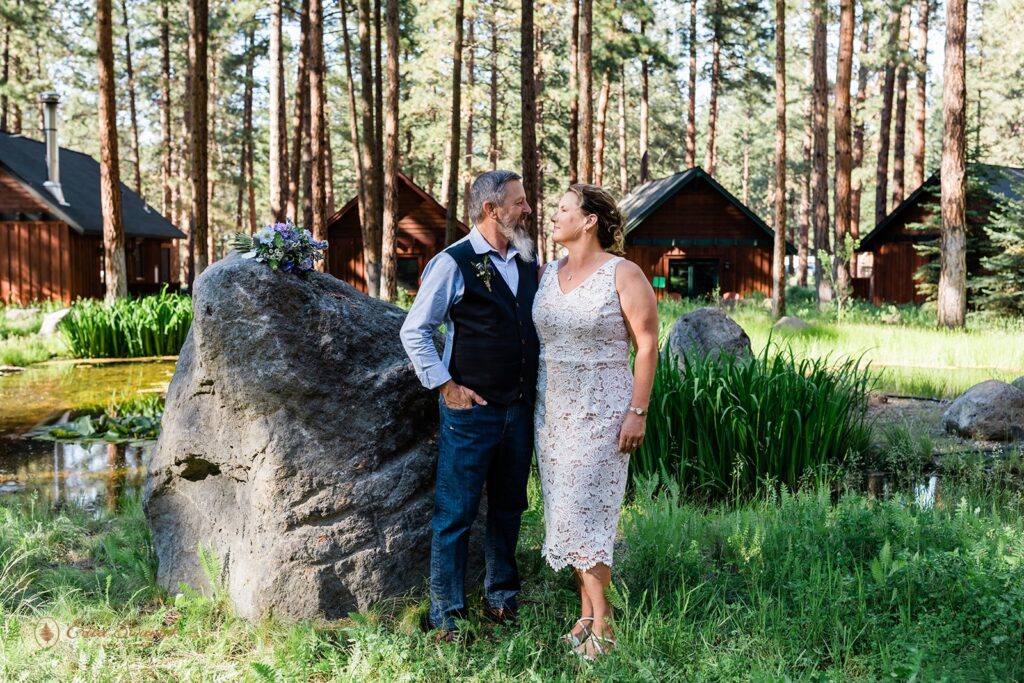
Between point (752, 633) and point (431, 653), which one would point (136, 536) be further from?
point (752, 633)

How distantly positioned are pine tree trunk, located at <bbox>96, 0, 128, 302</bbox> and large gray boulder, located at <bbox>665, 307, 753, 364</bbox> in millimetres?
11938

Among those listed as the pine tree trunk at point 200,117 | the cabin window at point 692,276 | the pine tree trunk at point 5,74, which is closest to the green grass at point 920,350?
Answer: the pine tree trunk at point 200,117

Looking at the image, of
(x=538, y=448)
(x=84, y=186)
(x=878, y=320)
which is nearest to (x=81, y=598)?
(x=538, y=448)

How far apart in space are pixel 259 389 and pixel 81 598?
57.5 inches

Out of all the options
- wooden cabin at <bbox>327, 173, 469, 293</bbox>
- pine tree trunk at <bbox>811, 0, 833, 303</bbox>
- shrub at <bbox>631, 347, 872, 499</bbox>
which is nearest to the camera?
shrub at <bbox>631, 347, 872, 499</bbox>

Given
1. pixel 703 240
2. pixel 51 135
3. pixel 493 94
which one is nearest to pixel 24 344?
pixel 51 135

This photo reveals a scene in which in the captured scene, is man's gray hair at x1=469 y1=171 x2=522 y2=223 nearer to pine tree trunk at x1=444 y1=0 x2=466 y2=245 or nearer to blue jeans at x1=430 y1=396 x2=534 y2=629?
blue jeans at x1=430 y1=396 x2=534 y2=629

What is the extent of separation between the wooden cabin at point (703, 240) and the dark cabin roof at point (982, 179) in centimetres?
414

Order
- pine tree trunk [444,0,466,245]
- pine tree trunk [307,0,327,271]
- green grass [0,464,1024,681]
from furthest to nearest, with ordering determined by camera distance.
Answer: pine tree trunk [444,0,466,245], pine tree trunk [307,0,327,271], green grass [0,464,1024,681]

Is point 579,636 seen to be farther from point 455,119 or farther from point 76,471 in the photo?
point 455,119

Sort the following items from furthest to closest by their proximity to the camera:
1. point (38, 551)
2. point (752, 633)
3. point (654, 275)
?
point (654, 275), point (38, 551), point (752, 633)

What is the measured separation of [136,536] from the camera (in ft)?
17.8

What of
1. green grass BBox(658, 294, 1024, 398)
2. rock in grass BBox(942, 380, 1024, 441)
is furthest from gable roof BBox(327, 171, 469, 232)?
rock in grass BBox(942, 380, 1024, 441)

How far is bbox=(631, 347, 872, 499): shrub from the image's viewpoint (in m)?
6.45
